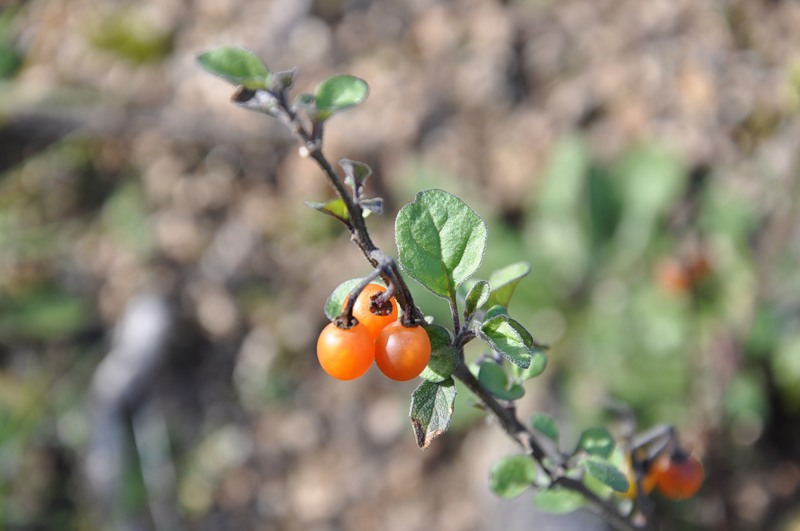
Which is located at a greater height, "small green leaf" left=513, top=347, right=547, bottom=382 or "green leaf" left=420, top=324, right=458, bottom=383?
"green leaf" left=420, top=324, right=458, bottom=383

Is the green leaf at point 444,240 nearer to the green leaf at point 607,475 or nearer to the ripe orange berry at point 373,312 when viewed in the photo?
the ripe orange berry at point 373,312

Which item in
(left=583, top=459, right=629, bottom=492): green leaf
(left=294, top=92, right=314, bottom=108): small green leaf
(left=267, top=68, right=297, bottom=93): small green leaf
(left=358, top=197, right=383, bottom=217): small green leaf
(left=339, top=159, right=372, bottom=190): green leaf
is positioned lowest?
(left=583, top=459, right=629, bottom=492): green leaf

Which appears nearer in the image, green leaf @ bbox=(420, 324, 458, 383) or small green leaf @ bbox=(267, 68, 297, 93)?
small green leaf @ bbox=(267, 68, 297, 93)

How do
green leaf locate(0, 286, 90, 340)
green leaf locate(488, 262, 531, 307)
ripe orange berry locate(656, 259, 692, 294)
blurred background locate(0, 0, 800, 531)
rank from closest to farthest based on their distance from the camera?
green leaf locate(488, 262, 531, 307), ripe orange berry locate(656, 259, 692, 294), blurred background locate(0, 0, 800, 531), green leaf locate(0, 286, 90, 340)

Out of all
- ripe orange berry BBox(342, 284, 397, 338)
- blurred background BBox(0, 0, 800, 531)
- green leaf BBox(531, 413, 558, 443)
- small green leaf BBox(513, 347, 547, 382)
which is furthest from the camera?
blurred background BBox(0, 0, 800, 531)

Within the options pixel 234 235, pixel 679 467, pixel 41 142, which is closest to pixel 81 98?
pixel 41 142

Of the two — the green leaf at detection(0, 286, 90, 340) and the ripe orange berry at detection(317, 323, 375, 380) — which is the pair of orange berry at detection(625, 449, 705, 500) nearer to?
the ripe orange berry at detection(317, 323, 375, 380)

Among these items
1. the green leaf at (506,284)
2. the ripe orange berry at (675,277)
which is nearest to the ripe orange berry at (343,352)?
the green leaf at (506,284)

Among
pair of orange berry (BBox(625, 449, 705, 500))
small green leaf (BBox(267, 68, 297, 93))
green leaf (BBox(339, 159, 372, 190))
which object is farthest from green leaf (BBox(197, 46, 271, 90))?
pair of orange berry (BBox(625, 449, 705, 500))
